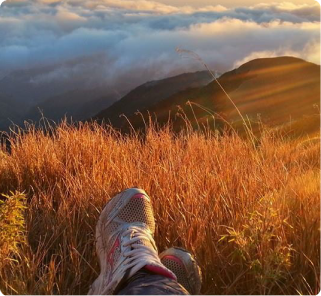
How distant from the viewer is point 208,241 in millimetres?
2285

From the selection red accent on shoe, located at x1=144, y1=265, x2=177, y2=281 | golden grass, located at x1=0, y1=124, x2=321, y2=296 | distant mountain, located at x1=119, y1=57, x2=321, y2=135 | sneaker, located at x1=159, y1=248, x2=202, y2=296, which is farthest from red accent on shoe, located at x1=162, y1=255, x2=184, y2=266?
distant mountain, located at x1=119, y1=57, x2=321, y2=135

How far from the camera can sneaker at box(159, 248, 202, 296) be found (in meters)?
2.11

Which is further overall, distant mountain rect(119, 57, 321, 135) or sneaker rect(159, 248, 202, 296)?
distant mountain rect(119, 57, 321, 135)

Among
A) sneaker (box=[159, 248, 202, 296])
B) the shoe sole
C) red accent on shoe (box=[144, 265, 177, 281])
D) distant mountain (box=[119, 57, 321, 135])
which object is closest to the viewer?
red accent on shoe (box=[144, 265, 177, 281])

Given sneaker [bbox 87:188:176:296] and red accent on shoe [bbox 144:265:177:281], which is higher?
red accent on shoe [bbox 144:265:177:281]

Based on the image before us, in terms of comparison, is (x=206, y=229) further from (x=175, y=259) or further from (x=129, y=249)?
(x=129, y=249)

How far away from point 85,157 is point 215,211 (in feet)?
5.03

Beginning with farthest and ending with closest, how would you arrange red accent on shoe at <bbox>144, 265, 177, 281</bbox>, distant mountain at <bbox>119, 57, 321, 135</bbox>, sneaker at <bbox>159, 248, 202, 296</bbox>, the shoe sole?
distant mountain at <bbox>119, 57, 321, 135</bbox> → the shoe sole → sneaker at <bbox>159, 248, 202, 296</bbox> → red accent on shoe at <bbox>144, 265, 177, 281</bbox>

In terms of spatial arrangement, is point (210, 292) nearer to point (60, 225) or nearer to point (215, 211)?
point (215, 211)

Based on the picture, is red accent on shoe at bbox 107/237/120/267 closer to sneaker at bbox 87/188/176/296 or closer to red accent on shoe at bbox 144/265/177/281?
sneaker at bbox 87/188/176/296

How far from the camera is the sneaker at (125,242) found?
72.7 inches

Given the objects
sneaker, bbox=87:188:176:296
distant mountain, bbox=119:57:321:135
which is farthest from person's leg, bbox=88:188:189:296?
distant mountain, bbox=119:57:321:135

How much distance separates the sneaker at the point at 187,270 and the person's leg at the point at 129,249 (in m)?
0.12

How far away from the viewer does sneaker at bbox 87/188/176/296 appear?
72.7 inches
